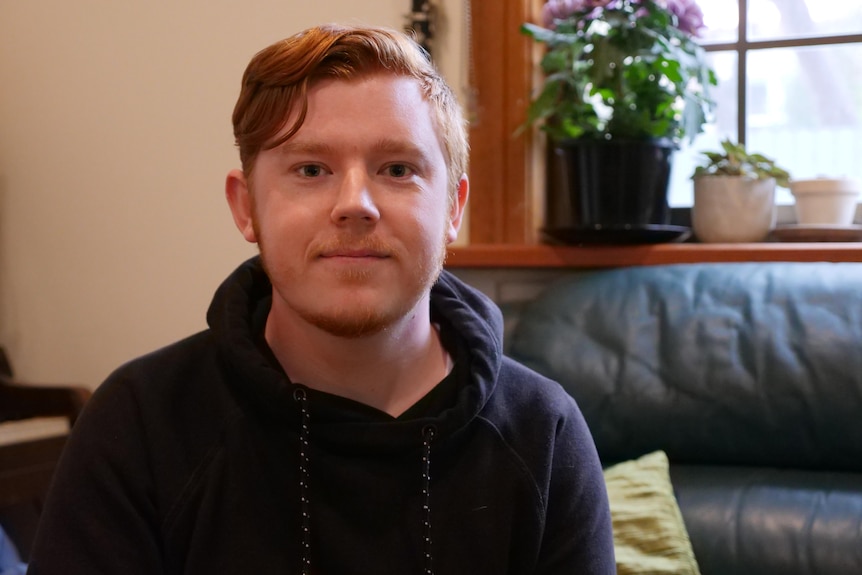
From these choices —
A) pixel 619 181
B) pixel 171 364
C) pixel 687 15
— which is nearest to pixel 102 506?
pixel 171 364

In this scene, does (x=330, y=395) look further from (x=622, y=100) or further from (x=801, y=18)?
(x=801, y=18)

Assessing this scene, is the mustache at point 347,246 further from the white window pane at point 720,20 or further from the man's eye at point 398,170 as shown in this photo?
the white window pane at point 720,20

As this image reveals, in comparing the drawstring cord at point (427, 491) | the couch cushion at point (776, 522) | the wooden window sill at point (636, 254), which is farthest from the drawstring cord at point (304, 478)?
the wooden window sill at point (636, 254)

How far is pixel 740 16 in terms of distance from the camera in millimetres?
2156

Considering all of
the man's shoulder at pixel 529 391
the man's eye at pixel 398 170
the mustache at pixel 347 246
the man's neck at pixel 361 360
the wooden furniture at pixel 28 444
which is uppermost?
the man's eye at pixel 398 170

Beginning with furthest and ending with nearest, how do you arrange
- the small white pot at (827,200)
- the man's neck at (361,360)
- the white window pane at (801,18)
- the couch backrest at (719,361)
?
the white window pane at (801,18), the small white pot at (827,200), the couch backrest at (719,361), the man's neck at (361,360)

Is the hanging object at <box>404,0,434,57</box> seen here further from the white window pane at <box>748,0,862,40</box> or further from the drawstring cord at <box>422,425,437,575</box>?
the drawstring cord at <box>422,425,437,575</box>

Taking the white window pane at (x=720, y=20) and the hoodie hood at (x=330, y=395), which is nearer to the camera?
the hoodie hood at (x=330, y=395)

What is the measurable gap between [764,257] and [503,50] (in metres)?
0.68

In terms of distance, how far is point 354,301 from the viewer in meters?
0.96

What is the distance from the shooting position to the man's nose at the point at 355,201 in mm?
935

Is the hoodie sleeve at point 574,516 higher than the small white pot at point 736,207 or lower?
lower

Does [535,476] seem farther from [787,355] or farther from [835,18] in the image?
[835,18]

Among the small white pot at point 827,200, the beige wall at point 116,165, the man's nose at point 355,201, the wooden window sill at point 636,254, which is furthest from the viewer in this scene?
the beige wall at point 116,165
